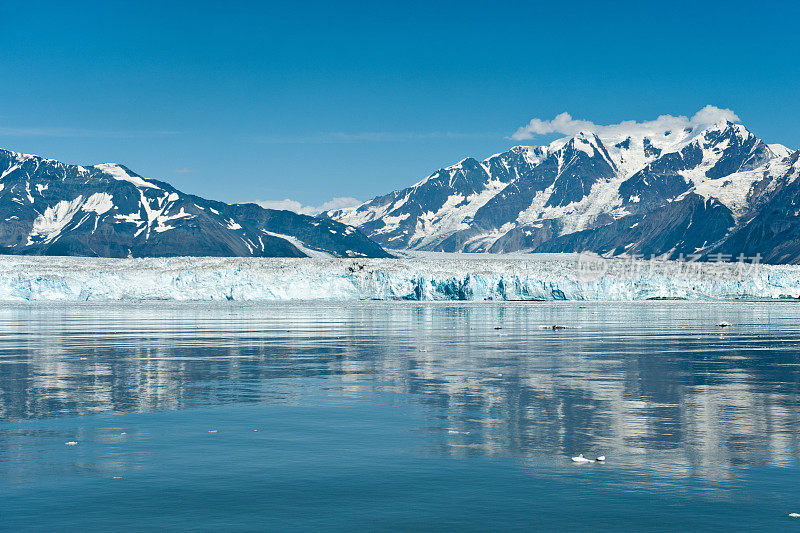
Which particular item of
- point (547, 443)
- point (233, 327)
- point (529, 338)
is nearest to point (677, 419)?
point (547, 443)

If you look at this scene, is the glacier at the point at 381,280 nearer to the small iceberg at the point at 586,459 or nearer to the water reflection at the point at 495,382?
the water reflection at the point at 495,382

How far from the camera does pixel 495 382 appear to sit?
25.0 metres

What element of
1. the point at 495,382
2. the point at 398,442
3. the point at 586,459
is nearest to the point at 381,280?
the point at 495,382

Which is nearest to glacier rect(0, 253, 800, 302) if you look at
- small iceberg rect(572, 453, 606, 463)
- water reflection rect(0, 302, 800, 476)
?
water reflection rect(0, 302, 800, 476)

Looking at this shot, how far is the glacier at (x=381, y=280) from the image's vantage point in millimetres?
107188

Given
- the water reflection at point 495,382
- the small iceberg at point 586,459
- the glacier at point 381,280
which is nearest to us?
the small iceberg at point 586,459

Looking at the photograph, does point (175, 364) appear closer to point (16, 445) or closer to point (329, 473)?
point (16, 445)

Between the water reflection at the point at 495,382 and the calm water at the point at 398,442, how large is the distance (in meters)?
0.10

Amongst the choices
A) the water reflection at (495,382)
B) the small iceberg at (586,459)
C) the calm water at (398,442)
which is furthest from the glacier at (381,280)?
the small iceberg at (586,459)

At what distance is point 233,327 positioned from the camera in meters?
56.3

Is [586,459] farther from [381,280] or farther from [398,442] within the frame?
[381,280]

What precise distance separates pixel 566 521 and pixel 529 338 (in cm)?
3490

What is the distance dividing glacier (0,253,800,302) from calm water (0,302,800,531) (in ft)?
252

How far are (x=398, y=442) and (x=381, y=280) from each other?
97.9m
